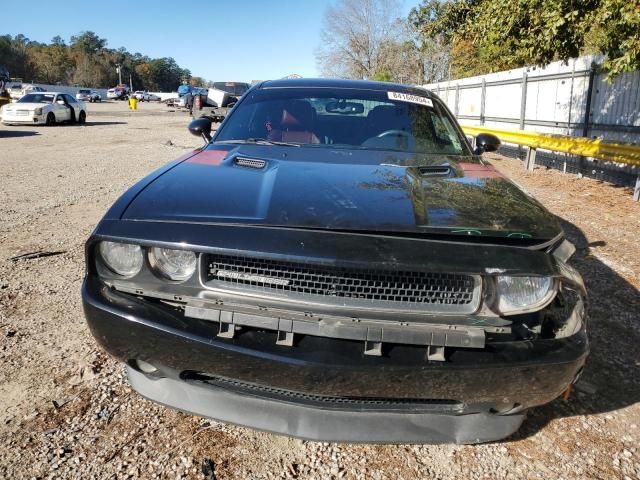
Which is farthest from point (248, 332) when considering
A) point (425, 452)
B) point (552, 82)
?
point (552, 82)

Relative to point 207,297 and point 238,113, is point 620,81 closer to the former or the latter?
point 238,113

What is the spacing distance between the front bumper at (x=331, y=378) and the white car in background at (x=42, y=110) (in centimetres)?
2150

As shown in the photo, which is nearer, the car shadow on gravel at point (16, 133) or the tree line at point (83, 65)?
the car shadow on gravel at point (16, 133)

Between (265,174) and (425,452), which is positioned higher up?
(265,174)

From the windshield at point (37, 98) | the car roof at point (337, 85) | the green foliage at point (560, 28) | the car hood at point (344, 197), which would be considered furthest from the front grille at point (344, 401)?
the windshield at point (37, 98)

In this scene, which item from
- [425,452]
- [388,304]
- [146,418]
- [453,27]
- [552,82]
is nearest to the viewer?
[388,304]

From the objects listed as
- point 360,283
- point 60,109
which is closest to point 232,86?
point 60,109

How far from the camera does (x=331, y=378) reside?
1638mm

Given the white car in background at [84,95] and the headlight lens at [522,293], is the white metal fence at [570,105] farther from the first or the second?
the white car in background at [84,95]

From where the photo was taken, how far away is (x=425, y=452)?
6.83 feet

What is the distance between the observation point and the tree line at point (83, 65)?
8794 centimetres

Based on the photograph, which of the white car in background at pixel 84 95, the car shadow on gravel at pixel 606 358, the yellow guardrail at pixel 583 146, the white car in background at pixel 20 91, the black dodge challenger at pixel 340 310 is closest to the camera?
the black dodge challenger at pixel 340 310

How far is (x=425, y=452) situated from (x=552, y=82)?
38.4 feet

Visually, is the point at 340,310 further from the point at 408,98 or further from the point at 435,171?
the point at 408,98
